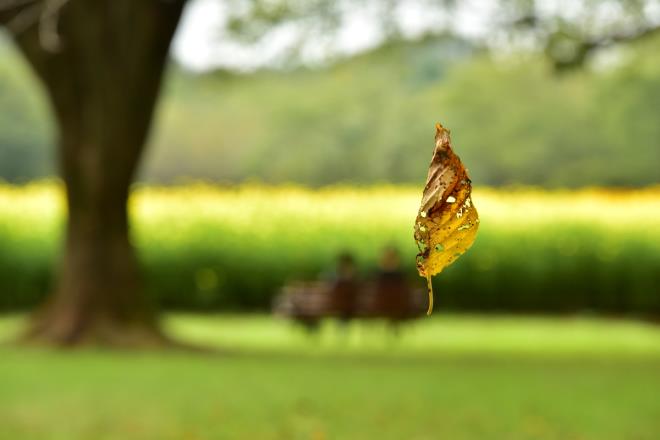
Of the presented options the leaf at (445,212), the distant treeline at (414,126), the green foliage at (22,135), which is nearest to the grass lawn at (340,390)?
the leaf at (445,212)

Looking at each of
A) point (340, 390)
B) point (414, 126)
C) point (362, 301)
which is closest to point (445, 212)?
point (340, 390)

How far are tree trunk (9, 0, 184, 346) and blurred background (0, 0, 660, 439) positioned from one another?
602 millimetres

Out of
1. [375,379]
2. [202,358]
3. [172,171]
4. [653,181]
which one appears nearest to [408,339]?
[202,358]

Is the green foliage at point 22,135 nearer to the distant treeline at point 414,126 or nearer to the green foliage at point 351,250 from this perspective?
the distant treeline at point 414,126

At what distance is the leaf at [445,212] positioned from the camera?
196 centimetres

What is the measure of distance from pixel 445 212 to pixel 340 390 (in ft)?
35.7

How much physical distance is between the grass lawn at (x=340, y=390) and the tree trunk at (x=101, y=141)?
89cm

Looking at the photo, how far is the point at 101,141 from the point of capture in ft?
56.9

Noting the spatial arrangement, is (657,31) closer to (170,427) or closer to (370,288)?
(370,288)

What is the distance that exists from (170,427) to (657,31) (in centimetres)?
1151

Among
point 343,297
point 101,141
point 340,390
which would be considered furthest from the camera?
point 343,297

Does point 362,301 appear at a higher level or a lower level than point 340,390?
higher

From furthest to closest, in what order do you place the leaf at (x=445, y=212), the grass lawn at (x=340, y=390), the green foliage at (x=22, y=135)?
the green foliage at (x=22, y=135), the grass lawn at (x=340, y=390), the leaf at (x=445, y=212)

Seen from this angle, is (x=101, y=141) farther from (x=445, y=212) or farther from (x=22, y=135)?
(x=22, y=135)
